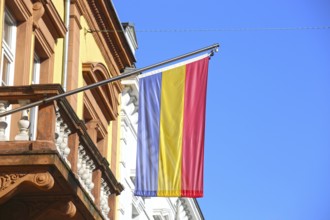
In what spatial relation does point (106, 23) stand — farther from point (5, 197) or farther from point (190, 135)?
point (5, 197)

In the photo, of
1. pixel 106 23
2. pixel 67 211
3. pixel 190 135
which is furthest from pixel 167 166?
pixel 106 23

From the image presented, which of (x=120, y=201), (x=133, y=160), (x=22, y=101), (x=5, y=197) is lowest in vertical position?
(x=5, y=197)

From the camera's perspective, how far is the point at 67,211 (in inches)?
780

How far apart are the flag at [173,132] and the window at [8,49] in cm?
222

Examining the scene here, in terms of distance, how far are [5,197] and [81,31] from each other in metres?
8.70

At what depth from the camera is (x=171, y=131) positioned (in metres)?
21.7

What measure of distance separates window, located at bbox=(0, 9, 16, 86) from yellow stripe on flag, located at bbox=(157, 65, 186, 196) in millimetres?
2569

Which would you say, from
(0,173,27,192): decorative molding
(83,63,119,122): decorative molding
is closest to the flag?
(0,173,27,192): decorative molding

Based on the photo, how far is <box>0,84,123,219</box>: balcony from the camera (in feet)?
60.5

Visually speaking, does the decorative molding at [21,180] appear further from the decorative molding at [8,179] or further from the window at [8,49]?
the window at [8,49]

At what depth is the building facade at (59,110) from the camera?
60.7ft

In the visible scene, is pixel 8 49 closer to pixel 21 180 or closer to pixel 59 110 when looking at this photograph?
pixel 59 110

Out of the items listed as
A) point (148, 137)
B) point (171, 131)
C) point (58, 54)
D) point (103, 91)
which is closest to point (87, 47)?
point (103, 91)

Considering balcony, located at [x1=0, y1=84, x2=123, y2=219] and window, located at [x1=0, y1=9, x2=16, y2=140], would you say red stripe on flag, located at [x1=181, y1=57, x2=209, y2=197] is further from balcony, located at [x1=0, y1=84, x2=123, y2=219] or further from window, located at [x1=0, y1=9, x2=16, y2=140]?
window, located at [x1=0, y1=9, x2=16, y2=140]
